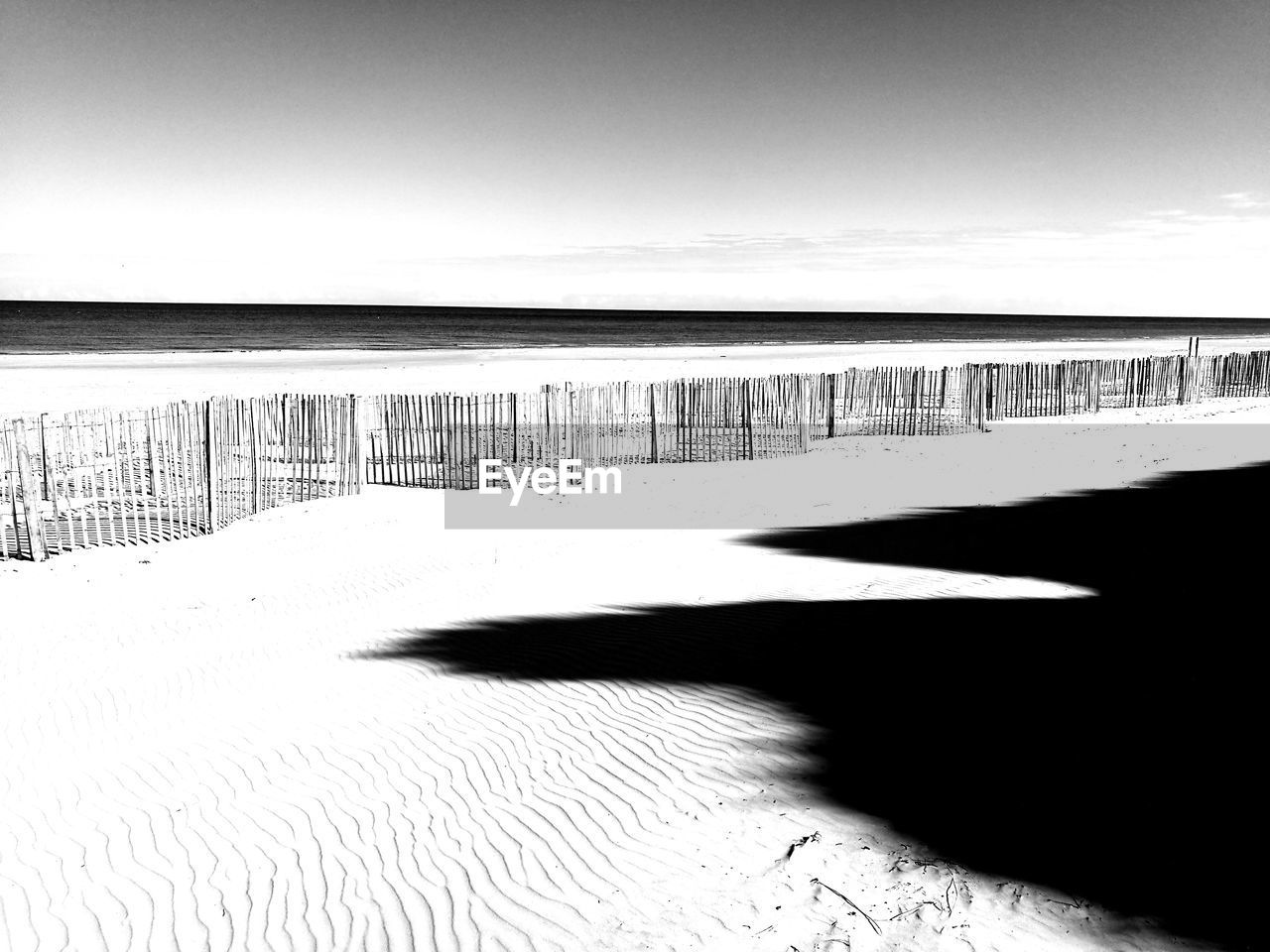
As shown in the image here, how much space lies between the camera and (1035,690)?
598cm

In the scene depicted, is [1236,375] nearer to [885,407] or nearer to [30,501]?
[885,407]

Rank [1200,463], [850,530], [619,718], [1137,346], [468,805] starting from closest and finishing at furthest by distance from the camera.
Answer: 1. [468,805]
2. [619,718]
3. [850,530]
4. [1200,463]
5. [1137,346]

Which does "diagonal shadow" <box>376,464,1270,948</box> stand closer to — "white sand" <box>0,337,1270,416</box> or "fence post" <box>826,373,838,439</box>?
"fence post" <box>826,373,838,439</box>

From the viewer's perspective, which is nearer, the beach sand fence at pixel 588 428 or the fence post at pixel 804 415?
the beach sand fence at pixel 588 428

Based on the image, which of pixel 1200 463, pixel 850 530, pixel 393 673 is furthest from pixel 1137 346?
pixel 393 673

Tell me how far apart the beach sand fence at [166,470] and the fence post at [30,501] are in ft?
0.05

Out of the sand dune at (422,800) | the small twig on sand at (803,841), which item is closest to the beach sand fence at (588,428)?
the sand dune at (422,800)

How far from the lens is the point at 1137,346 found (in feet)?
228

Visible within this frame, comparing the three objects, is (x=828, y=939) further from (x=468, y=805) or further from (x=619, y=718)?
(x=619, y=718)

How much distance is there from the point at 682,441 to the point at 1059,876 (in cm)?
1445

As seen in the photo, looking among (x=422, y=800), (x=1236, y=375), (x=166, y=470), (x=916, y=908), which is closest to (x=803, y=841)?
(x=916, y=908)

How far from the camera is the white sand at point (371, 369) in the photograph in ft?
91.7

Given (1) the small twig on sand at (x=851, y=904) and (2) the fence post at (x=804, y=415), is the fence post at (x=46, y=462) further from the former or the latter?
(2) the fence post at (x=804, y=415)

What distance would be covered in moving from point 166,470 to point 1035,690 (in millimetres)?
10017
